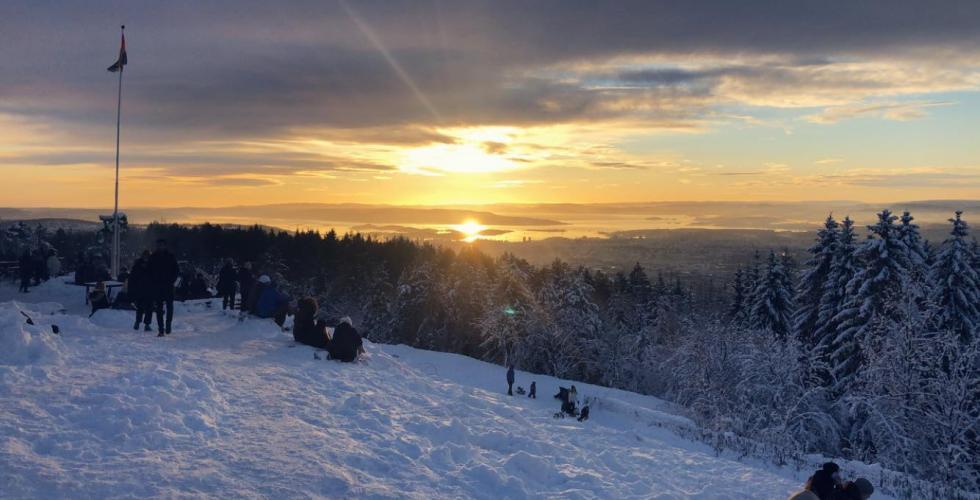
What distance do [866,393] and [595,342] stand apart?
88.7 ft

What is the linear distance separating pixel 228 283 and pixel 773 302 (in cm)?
3779

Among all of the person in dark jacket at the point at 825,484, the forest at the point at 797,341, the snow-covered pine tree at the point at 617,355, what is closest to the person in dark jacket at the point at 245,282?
the forest at the point at 797,341

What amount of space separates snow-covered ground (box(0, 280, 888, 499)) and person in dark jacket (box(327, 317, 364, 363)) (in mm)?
557

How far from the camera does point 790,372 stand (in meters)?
31.9

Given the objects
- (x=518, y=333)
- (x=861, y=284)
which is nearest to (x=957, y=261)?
(x=861, y=284)

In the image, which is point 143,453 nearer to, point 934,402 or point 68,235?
point 934,402

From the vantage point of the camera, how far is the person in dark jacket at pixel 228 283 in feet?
72.0

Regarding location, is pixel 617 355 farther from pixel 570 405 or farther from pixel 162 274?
pixel 162 274

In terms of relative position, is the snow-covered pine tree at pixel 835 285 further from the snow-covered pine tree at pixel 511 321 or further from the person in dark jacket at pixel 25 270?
the person in dark jacket at pixel 25 270

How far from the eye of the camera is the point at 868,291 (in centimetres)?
3095

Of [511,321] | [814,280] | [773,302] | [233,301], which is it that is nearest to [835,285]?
[814,280]

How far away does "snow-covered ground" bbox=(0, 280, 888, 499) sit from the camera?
24.3 feet

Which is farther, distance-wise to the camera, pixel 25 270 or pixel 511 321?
pixel 511 321

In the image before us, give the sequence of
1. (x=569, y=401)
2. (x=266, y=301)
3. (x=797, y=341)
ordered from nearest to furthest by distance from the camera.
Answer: (x=266, y=301), (x=569, y=401), (x=797, y=341)
